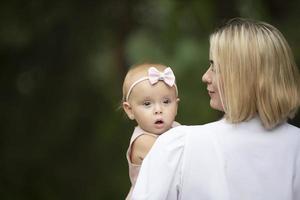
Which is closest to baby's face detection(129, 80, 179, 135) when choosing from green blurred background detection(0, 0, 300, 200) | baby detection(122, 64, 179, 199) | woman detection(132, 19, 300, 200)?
baby detection(122, 64, 179, 199)

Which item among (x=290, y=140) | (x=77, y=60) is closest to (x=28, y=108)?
(x=77, y=60)

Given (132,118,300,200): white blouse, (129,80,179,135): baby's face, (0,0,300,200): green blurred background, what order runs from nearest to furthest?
(132,118,300,200): white blouse
(129,80,179,135): baby's face
(0,0,300,200): green blurred background

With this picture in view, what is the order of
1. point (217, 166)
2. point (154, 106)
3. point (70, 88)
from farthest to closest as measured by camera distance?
point (70, 88) < point (154, 106) < point (217, 166)

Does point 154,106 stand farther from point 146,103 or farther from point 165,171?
point 165,171

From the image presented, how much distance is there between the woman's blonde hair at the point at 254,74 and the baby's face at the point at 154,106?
48 centimetres

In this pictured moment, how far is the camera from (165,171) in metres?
2.18

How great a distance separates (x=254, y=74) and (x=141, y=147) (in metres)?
0.65

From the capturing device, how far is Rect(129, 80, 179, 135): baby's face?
2.69 m

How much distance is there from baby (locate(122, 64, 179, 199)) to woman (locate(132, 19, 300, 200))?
472 mm

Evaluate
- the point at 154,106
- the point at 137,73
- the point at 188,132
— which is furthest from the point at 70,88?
the point at 188,132

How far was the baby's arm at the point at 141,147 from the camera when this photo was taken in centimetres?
271

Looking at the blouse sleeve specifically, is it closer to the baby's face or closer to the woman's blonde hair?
the woman's blonde hair

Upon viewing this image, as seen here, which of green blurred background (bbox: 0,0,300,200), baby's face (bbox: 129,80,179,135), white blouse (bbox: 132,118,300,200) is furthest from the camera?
green blurred background (bbox: 0,0,300,200)

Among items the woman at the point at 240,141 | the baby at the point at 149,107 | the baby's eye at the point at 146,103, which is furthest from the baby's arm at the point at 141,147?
the woman at the point at 240,141
